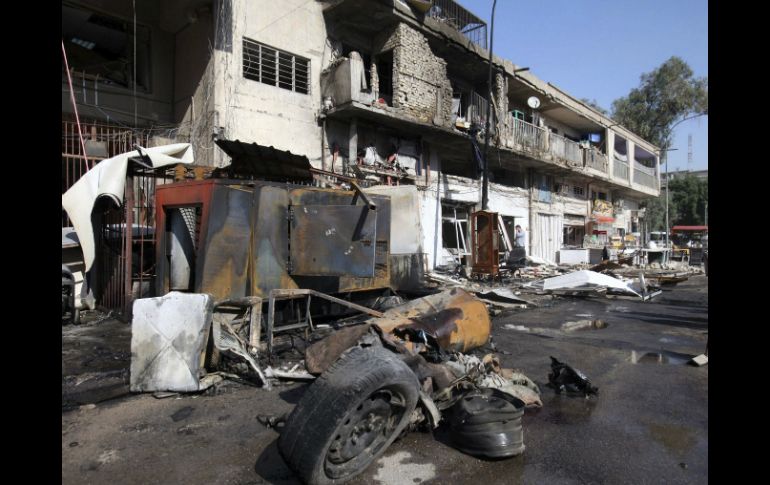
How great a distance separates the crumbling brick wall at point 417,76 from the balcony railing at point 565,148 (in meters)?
8.36

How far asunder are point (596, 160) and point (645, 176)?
34.8 feet

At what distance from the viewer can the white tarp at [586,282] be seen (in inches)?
426

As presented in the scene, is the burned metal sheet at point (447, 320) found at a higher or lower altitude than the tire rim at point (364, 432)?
higher

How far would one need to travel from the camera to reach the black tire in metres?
2.32

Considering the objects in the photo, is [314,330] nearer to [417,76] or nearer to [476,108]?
[417,76]

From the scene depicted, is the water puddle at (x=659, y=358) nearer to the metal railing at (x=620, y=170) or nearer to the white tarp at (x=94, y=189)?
the white tarp at (x=94, y=189)

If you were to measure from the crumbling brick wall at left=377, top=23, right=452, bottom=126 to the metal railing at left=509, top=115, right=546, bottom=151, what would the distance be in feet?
15.7

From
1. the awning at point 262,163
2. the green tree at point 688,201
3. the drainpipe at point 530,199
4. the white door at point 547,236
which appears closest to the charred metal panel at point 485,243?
the awning at point 262,163

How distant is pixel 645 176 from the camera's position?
32219mm

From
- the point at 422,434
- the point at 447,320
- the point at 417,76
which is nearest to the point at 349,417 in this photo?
the point at 422,434

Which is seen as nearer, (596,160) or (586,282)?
(586,282)

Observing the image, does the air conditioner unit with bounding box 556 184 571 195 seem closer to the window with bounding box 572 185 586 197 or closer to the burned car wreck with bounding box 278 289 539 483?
the window with bounding box 572 185 586 197
